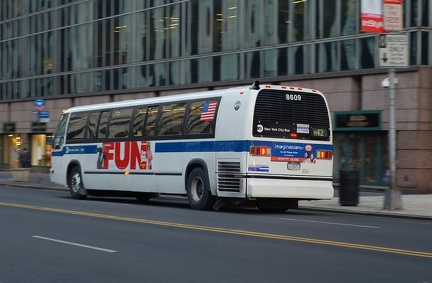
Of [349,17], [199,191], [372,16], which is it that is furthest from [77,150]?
[349,17]

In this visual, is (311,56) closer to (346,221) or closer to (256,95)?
(256,95)

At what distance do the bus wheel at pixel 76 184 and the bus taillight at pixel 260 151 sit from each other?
28.9 feet

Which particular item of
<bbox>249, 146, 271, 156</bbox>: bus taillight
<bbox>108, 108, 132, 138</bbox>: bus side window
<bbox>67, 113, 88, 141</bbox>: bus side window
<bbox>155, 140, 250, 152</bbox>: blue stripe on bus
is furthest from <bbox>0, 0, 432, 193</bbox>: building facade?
<bbox>249, 146, 271, 156</bbox>: bus taillight

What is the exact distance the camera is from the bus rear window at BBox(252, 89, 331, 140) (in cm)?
2027

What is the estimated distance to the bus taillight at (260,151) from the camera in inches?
788

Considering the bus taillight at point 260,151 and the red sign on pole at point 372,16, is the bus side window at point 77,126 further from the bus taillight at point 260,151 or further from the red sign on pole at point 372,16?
the red sign on pole at point 372,16

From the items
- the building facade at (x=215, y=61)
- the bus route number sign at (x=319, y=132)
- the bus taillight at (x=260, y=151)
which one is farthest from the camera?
the building facade at (x=215, y=61)

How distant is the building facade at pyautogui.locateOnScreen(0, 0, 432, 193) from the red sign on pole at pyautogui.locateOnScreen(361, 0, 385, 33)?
7.92 m

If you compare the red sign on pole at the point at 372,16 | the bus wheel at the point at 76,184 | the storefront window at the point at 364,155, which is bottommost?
the bus wheel at the point at 76,184

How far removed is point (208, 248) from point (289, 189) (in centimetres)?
806

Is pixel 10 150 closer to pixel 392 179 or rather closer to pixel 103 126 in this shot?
pixel 103 126

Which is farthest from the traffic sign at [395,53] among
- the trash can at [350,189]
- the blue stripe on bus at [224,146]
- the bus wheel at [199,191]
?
the bus wheel at [199,191]

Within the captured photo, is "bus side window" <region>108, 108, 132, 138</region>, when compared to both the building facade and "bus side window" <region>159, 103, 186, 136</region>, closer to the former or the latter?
"bus side window" <region>159, 103, 186, 136</region>

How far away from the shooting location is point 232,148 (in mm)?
20375
